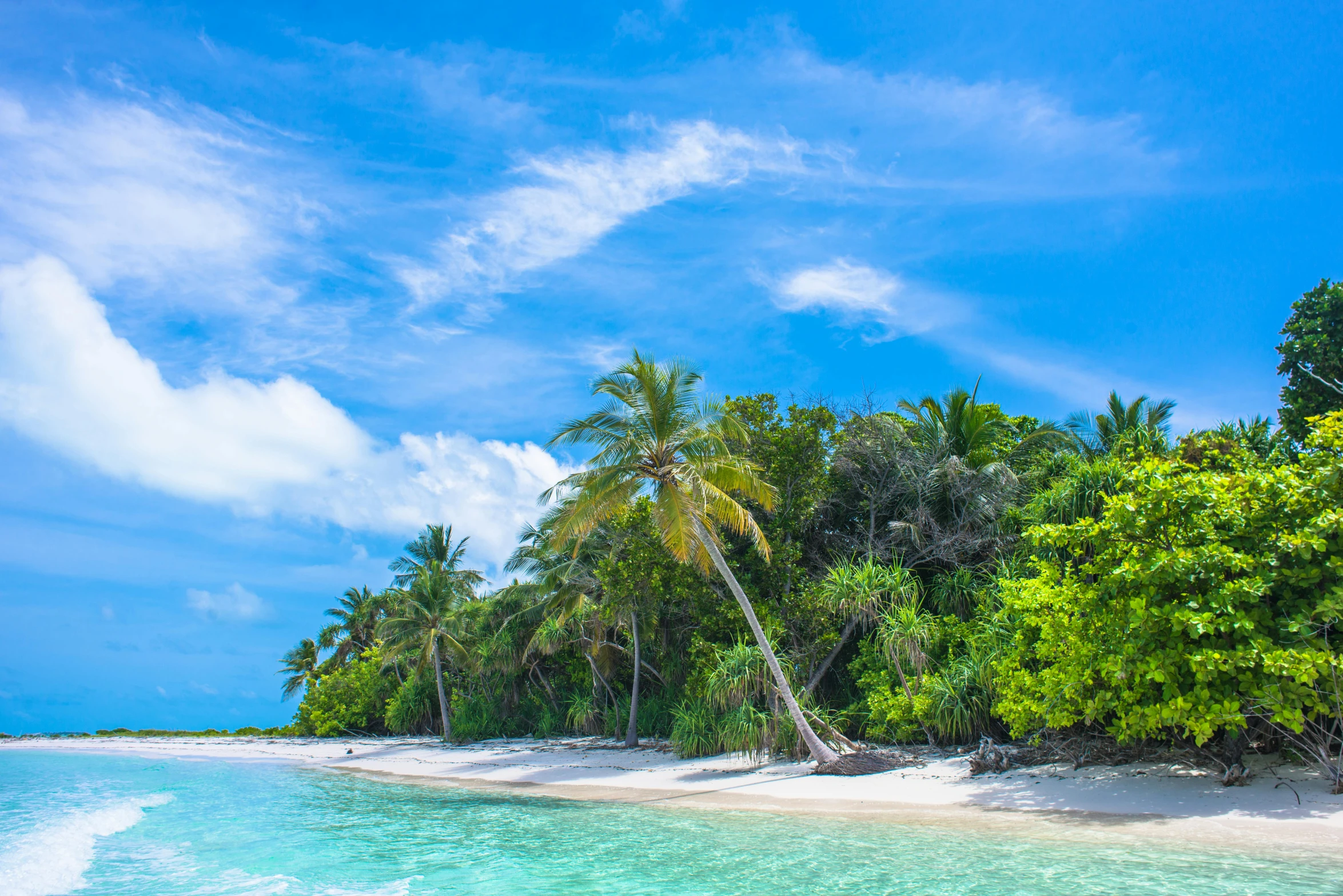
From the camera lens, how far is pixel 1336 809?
884 cm

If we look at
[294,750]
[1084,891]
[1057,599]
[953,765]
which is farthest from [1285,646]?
[294,750]

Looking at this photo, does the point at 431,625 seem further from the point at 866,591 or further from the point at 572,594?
the point at 866,591

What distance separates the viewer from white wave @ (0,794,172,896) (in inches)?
407

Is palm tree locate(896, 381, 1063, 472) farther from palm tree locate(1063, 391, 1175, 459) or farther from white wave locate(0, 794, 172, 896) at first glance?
white wave locate(0, 794, 172, 896)

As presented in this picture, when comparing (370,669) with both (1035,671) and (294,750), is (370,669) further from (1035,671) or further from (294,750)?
(1035,671)

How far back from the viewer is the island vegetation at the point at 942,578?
9.49 metres

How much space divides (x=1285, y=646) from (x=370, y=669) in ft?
113

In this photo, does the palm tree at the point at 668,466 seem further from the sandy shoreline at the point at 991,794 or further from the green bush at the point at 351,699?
the green bush at the point at 351,699

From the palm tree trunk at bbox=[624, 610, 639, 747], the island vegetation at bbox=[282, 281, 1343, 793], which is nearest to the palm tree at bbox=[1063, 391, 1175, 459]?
the island vegetation at bbox=[282, 281, 1343, 793]

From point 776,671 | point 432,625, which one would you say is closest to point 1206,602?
point 776,671


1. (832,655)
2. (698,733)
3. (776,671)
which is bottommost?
(698,733)

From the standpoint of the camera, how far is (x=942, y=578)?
57.5 feet

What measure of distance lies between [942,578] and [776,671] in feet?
16.3

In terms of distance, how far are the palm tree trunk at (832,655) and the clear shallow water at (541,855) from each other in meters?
5.51
